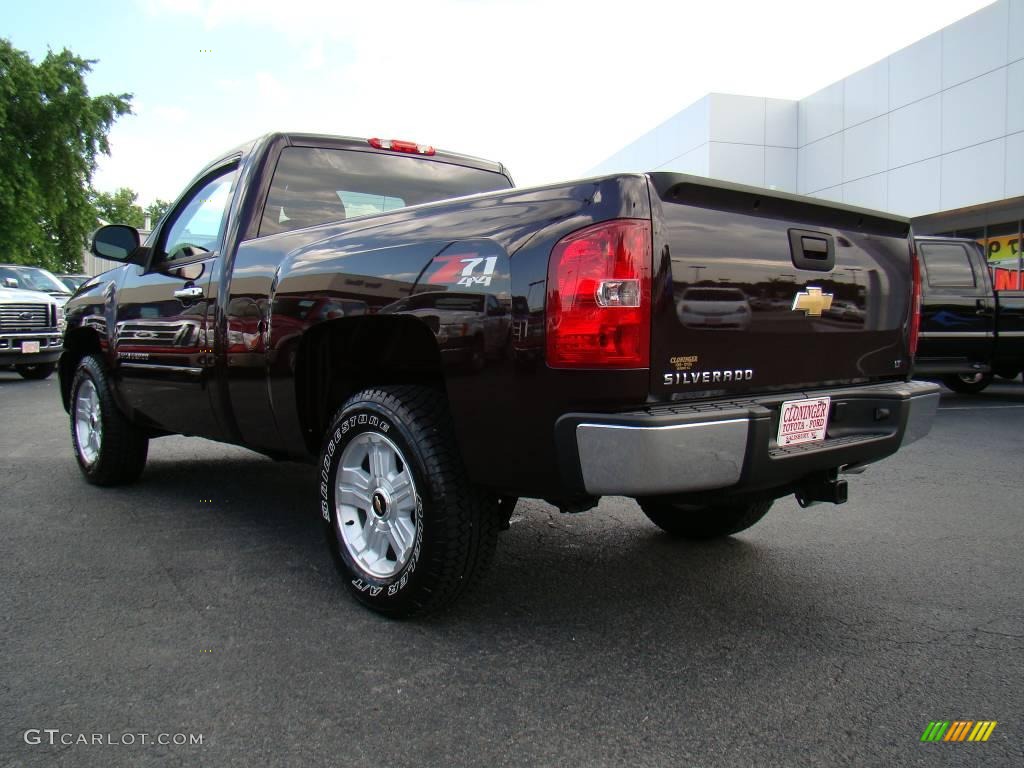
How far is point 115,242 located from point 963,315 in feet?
29.6

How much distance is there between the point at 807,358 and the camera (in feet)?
9.43

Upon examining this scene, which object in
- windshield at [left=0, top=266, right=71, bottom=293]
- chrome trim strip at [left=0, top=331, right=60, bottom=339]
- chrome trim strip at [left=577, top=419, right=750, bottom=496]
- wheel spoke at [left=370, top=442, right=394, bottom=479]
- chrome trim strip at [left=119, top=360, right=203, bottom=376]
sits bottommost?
wheel spoke at [left=370, top=442, right=394, bottom=479]

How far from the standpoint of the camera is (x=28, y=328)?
13.1m

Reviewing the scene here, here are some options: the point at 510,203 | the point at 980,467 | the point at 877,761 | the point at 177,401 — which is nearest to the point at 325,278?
the point at 510,203

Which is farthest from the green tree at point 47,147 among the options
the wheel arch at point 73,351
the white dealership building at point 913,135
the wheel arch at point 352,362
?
the wheel arch at point 352,362

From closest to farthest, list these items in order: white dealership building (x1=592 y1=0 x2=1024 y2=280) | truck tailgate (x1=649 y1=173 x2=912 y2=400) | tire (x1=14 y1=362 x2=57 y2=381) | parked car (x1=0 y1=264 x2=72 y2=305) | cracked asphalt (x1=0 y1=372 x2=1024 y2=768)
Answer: cracked asphalt (x1=0 y1=372 x2=1024 y2=768) < truck tailgate (x1=649 y1=173 x2=912 y2=400) < tire (x1=14 y1=362 x2=57 y2=381) < parked car (x1=0 y1=264 x2=72 y2=305) < white dealership building (x1=592 y1=0 x2=1024 y2=280)

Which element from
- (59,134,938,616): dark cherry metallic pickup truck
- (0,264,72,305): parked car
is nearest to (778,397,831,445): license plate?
(59,134,938,616): dark cherry metallic pickup truck

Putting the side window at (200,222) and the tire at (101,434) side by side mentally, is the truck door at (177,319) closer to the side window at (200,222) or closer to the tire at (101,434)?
the side window at (200,222)

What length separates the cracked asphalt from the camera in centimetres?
215

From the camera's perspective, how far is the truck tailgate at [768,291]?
8.05ft

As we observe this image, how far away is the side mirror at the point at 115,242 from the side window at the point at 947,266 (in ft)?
27.8

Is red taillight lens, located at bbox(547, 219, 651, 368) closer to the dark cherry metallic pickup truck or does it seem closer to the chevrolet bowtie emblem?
the dark cherry metallic pickup truck

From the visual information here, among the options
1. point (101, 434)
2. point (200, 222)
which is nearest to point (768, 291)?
point (200, 222)

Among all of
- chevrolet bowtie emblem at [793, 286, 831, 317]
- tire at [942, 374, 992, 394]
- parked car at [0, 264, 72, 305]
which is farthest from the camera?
parked car at [0, 264, 72, 305]
